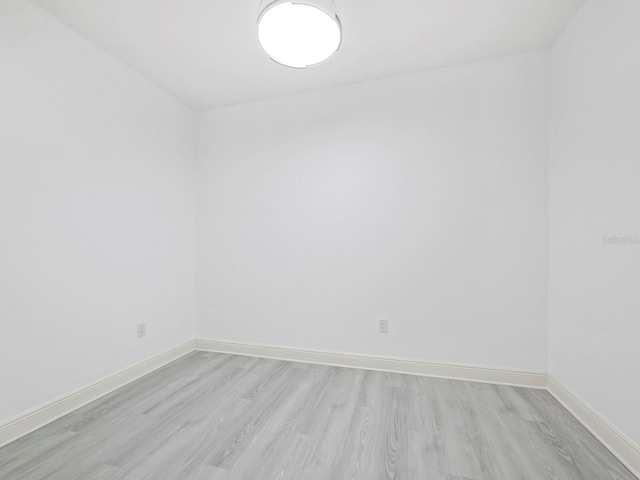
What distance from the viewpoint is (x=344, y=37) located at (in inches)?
78.7

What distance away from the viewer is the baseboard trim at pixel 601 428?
134cm

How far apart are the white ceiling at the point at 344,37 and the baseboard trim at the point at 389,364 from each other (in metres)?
2.42

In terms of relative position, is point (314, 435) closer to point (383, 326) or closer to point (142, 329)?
point (383, 326)

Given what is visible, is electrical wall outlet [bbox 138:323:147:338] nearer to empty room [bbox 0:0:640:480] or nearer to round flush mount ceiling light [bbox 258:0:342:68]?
empty room [bbox 0:0:640:480]

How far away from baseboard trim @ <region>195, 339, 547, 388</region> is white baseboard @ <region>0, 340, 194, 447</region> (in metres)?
0.61

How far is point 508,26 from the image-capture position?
1.91m

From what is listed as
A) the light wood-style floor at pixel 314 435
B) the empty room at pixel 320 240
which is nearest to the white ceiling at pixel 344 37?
the empty room at pixel 320 240

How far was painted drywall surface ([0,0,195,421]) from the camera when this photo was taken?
5.28 feet

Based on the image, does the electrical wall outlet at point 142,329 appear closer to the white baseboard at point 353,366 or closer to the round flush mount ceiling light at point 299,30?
the white baseboard at point 353,366

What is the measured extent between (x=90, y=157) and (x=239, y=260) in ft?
4.70

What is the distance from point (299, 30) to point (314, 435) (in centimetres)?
224

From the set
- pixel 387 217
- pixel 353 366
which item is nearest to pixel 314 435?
pixel 353 366

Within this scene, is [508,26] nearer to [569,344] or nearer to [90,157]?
[569,344]

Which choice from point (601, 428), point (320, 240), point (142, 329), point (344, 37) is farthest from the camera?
point (320, 240)
